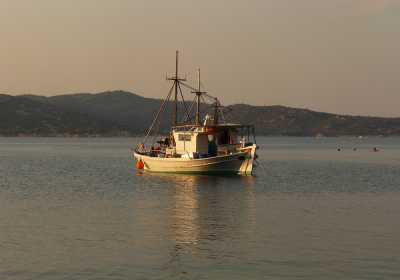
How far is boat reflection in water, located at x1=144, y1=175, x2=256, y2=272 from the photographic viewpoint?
31.9 metres

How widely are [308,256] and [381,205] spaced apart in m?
24.1

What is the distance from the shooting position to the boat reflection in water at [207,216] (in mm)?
31891

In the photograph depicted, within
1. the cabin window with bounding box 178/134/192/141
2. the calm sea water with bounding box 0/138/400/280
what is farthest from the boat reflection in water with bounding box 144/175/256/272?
the cabin window with bounding box 178/134/192/141

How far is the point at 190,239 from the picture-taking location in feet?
114

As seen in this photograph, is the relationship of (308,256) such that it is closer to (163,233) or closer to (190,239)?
(190,239)

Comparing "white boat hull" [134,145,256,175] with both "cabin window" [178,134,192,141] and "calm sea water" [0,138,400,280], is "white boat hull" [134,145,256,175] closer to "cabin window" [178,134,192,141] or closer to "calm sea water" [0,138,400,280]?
"cabin window" [178,134,192,141]

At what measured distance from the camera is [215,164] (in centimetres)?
7962

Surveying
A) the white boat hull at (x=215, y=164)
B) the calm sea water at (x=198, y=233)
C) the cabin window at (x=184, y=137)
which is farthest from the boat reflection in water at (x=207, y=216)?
the cabin window at (x=184, y=137)

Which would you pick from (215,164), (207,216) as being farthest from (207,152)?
(207,216)

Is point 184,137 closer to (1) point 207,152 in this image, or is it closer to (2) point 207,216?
(1) point 207,152

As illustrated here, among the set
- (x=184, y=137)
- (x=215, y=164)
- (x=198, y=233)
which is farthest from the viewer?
(x=184, y=137)

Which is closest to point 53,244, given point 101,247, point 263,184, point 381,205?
point 101,247

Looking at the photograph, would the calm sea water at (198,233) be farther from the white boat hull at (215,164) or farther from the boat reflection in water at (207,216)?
the white boat hull at (215,164)

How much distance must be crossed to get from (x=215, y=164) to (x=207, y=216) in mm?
35470
